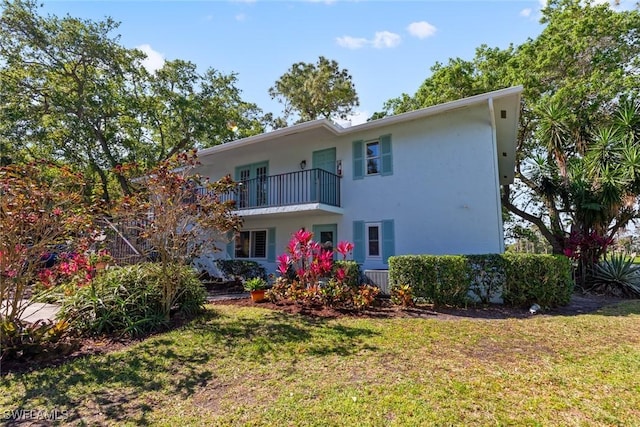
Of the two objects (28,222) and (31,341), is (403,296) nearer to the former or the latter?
(31,341)

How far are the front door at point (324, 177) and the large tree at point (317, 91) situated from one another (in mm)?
13456

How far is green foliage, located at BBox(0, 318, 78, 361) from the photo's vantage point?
16.1 ft

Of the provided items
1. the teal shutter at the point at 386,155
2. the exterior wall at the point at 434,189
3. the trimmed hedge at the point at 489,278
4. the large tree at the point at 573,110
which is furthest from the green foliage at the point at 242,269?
the large tree at the point at 573,110

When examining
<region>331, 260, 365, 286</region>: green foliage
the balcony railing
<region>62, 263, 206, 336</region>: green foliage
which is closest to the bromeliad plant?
<region>331, 260, 365, 286</region>: green foliage

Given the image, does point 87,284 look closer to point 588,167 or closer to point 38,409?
point 38,409

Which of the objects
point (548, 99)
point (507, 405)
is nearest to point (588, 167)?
point (548, 99)

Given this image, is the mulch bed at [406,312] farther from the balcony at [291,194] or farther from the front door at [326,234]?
the balcony at [291,194]

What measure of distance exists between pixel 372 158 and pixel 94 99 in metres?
14.3

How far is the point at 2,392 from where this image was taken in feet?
13.0

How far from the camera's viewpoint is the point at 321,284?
915 cm

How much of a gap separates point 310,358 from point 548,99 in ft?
54.4

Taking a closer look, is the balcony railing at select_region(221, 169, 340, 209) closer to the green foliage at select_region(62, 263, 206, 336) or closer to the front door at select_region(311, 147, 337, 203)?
the front door at select_region(311, 147, 337, 203)

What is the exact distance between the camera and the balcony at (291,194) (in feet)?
37.3

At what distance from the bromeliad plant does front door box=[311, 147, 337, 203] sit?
2.85 metres
